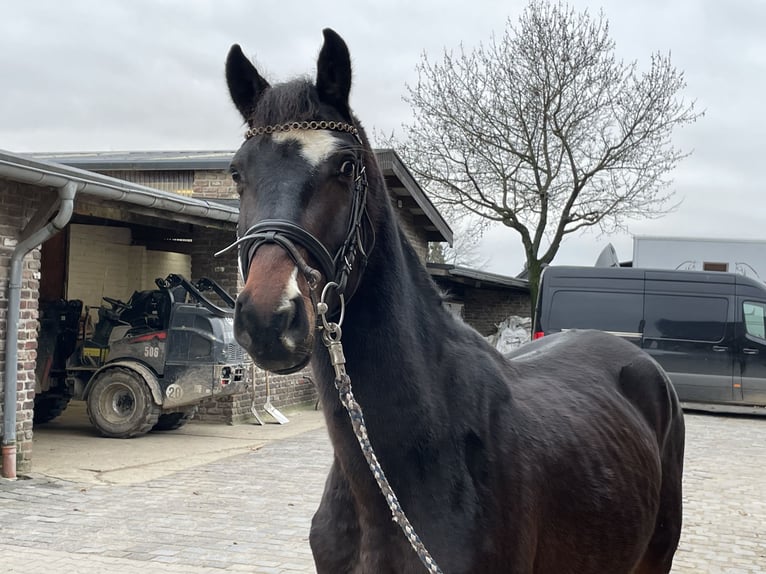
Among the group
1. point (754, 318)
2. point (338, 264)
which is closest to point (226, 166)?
point (754, 318)

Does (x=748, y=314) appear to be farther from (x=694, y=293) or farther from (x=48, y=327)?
(x=48, y=327)

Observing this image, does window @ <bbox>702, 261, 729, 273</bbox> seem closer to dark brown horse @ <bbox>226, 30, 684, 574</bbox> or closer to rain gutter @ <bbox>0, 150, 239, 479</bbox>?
rain gutter @ <bbox>0, 150, 239, 479</bbox>

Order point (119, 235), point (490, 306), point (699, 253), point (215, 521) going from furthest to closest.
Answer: point (490, 306), point (699, 253), point (119, 235), point (215, 521)

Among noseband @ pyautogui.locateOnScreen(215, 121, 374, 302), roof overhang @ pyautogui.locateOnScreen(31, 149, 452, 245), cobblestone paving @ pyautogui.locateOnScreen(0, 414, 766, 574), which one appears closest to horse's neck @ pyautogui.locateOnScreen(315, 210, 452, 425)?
noseband @ pyautogui.locateOnScreen(215, 121, 374, 302)

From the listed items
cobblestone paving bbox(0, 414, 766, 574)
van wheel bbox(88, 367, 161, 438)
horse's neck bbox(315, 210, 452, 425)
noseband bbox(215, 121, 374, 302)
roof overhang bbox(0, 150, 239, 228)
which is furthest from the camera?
van wheel bbox(88, 367, 161, 438)

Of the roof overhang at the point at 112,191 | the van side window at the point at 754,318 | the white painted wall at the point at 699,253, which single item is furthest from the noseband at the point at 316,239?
the white painted wall at the point at 699,253

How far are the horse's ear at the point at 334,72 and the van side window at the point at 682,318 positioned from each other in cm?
1509

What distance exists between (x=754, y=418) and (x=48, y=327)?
1372cm

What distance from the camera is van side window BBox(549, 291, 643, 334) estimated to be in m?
16.4

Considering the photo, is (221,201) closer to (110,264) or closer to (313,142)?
(110,264)

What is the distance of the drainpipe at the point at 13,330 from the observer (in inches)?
311

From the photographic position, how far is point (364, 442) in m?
2.27

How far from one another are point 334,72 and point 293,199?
0.45 metres

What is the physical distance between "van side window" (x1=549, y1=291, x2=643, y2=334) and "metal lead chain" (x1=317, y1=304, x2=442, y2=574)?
47.4 ft
